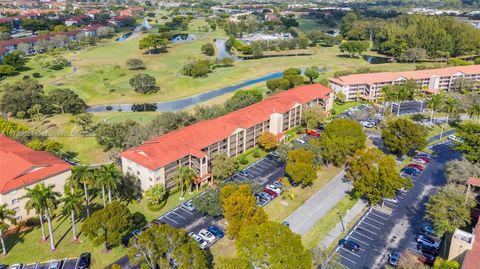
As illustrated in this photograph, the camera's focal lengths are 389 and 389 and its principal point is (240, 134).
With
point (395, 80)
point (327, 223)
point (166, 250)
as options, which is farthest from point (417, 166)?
point (166, 250)

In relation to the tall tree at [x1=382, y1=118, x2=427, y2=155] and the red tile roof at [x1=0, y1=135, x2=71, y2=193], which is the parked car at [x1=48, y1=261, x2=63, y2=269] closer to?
the red tile roof at [x1=0, y1=135, x2=71, y2=193]

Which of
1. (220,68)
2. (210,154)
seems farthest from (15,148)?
(220,68)

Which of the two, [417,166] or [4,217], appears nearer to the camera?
[4,217]

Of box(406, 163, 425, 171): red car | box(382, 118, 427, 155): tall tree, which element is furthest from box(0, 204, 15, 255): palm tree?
box(406, 163, 425, 171): red car

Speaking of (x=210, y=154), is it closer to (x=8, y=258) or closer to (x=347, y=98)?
(x=8, y=258)

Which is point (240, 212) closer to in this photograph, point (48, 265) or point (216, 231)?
point (216, 231)

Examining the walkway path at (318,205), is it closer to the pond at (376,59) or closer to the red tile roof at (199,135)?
the red tile roof at (199,135)

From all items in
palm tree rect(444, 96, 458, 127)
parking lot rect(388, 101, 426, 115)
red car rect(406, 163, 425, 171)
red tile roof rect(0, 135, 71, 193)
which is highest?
palm tree rect(444, 96, 458, 127)
